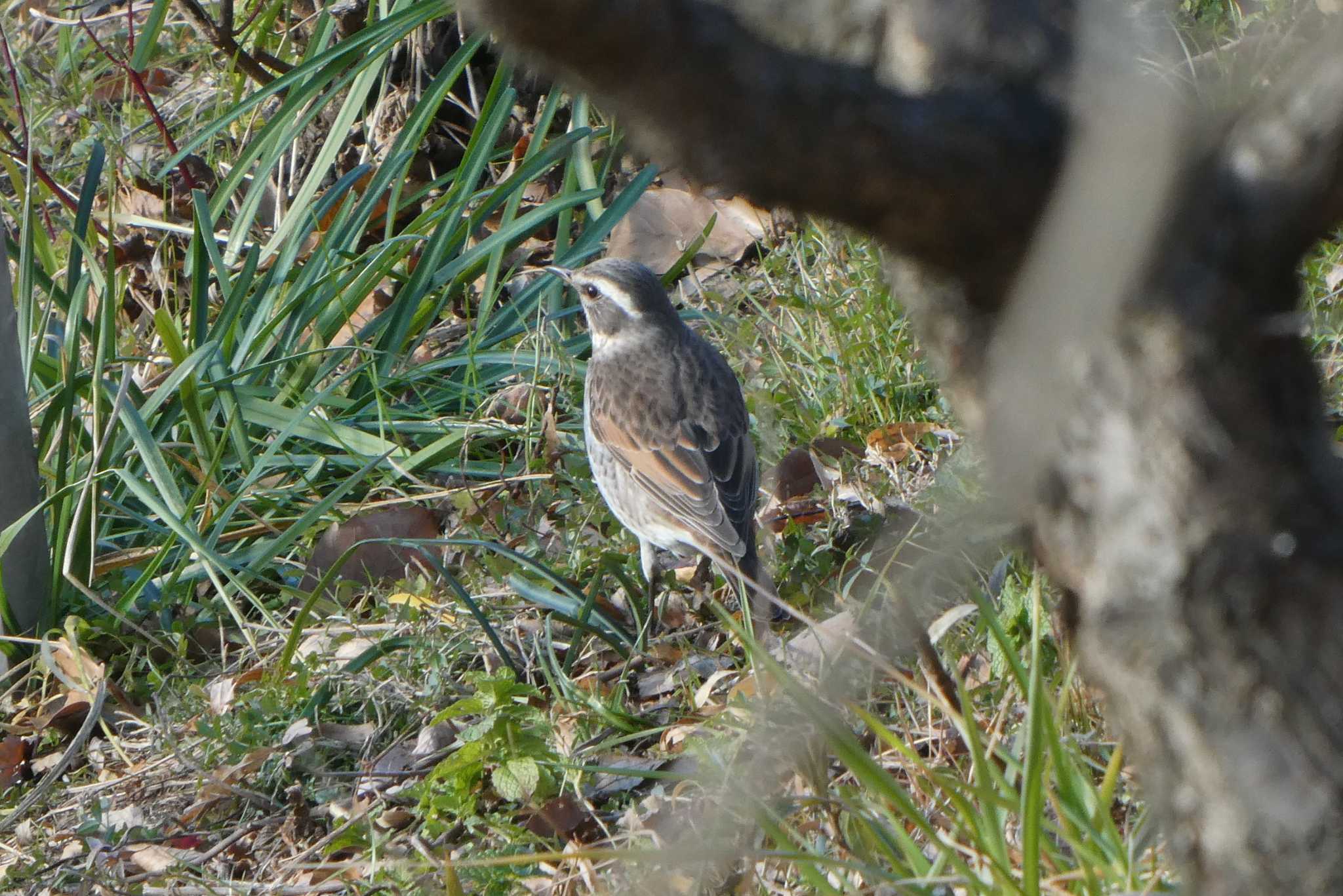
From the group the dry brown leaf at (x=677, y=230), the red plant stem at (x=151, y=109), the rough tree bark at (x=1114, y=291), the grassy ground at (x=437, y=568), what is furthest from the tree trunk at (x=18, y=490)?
the rough tree bark at (x=1114, y=291)

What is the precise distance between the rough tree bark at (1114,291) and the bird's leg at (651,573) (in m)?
3.11

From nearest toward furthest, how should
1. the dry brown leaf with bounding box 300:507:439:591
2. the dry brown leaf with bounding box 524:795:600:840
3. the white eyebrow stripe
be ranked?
the dry brown leaf with bounding box 524:795:600:840, the dry brown leaf with bounding box 300:507:439:591, the white eyebrow stripe

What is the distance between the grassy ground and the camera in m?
3.02

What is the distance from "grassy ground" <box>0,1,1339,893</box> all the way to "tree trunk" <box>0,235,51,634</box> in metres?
0.11

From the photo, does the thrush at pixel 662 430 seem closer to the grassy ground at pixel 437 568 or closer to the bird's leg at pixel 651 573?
the bird's leg at pixel 651 573

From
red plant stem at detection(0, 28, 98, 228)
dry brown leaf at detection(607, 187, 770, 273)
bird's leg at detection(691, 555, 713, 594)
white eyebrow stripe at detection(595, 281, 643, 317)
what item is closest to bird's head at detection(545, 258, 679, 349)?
white eyebrow stripe at detection(595, 281, 643, 317)

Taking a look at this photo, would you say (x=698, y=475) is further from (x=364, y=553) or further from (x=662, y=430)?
(x=364, y=553)

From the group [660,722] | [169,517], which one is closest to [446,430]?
[169,517]

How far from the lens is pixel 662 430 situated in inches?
212

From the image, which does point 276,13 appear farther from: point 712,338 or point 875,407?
point 875,407

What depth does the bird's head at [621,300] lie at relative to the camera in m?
5.83

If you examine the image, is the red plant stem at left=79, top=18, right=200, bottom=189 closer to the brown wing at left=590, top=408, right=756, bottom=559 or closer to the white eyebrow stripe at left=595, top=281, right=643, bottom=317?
the white eyebrow stripe at left=595, top=281, right=643, bottom=317

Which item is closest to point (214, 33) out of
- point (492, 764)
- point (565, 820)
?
point (492, 764)

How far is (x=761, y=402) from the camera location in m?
5.40
